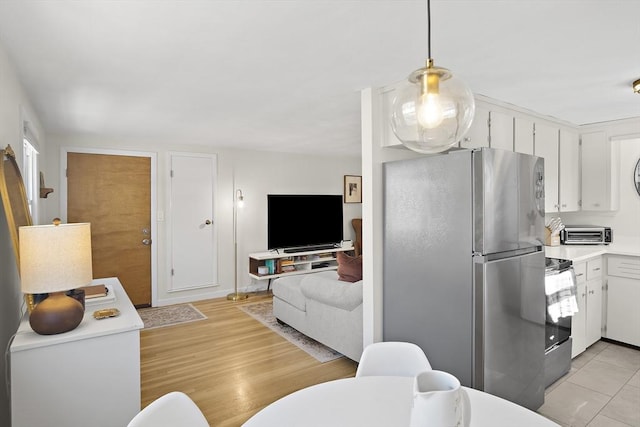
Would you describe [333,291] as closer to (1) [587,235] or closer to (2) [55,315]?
(2) [55,315]

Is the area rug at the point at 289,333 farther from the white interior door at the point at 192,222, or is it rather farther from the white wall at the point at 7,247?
the white wall at the point at 7,247

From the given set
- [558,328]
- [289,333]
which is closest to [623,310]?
[558,328]

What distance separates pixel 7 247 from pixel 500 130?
352 cm

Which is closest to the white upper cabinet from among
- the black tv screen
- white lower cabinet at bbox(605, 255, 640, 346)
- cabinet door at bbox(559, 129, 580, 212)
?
cabinet door at bbox(559, 129, 580, 212)

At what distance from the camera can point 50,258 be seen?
1706 mm

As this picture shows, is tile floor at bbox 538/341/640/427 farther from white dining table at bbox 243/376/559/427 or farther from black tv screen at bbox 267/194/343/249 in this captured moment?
black tv screen at bbox 267/194/343/249

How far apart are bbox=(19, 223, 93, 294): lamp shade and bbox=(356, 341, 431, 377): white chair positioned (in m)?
1.45

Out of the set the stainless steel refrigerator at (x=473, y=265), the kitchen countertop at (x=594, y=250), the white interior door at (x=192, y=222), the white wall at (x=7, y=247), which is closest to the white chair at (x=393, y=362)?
the stainless steel refrigerator at (x=473, y=265)

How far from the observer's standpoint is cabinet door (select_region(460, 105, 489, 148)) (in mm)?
2816

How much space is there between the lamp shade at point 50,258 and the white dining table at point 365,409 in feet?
3.85

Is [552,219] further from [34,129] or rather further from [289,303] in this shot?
[34,129]

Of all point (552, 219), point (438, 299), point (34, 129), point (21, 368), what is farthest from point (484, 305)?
point (34, 129)

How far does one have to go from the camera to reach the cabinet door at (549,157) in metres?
3.53

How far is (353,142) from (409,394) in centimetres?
409
